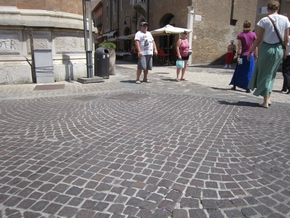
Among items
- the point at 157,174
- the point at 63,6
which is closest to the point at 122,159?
the point at 157,174

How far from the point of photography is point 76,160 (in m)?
2.73

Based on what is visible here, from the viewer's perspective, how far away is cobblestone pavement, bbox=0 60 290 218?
1972mm

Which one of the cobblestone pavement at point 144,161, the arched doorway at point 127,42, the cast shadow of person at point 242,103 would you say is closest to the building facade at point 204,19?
the arched doorway at point 127,42

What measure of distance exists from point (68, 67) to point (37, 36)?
4.45ft

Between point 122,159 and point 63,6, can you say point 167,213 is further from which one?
point 63,6

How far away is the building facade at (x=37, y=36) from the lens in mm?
7570

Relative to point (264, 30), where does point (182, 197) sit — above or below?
below

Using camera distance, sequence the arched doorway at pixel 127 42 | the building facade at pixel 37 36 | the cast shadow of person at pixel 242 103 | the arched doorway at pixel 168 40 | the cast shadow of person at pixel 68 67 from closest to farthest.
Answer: the cast shadow of person at pixel 242 103
the building facade at pixel 37 36
the cast shadow of person at pixel 68 67
the arched doorway at pixel 168 40
the arched doorway at pixel 127 42

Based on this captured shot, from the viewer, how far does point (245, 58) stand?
22.3ft

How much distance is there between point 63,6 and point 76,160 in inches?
288

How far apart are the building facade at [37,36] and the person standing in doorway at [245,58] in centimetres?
534

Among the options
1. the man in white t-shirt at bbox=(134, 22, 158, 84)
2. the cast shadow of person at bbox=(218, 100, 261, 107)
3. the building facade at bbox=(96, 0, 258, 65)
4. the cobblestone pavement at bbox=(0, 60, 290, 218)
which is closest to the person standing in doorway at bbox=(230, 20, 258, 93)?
the cast shadow of person at bbox=(218, 100, 261, 107)

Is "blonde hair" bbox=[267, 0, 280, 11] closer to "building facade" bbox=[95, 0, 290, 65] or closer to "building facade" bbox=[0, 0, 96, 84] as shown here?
"building facade" bbox=[0, 0, 96, 84]

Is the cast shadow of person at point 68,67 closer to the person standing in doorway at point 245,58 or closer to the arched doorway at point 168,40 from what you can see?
the person standing in doorway at point 245,58
